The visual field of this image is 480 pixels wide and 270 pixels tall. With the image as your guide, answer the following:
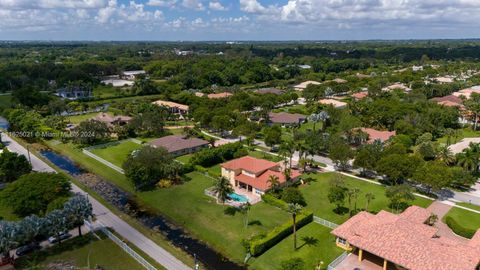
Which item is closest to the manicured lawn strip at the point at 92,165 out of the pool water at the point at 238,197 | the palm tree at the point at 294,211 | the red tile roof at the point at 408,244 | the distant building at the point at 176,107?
the pool water at the point at 238,197

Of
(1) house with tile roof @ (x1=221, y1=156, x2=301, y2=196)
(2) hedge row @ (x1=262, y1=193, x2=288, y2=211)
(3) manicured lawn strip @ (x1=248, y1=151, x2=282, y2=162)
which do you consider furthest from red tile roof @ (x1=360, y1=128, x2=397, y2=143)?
(2) hedge row @ (x1=262, y1=193, x2=288, y2=211)

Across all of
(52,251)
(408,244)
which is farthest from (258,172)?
(52,251)

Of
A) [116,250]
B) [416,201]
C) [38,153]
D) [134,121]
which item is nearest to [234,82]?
[134,121]

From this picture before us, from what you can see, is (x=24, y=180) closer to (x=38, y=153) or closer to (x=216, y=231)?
(x=216, y=231)

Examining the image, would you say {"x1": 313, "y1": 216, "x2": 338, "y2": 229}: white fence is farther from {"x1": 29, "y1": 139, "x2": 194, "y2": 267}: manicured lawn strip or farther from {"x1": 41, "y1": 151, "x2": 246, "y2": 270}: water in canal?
{"x1": 29, "y1": 139, "x2": 194, "y2": 267}: manicured lawn strip

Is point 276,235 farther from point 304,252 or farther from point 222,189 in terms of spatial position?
point 222,189

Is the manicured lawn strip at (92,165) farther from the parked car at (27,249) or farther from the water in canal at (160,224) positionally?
the parked car at (27,249)
